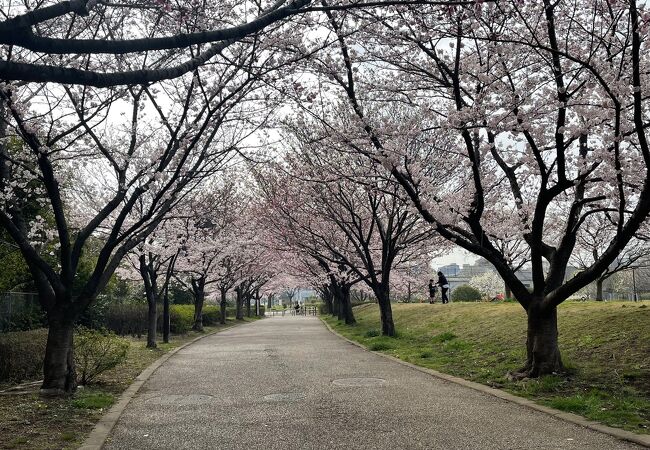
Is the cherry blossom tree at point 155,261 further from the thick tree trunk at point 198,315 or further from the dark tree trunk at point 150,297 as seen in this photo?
the thick tree trunk at point 198,315

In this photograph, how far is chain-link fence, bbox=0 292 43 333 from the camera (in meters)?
13.9

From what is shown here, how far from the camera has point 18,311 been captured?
1538cm

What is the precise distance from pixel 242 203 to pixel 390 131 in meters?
22.3

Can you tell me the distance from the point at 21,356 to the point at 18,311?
5.45 metres

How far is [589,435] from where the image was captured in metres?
6.01

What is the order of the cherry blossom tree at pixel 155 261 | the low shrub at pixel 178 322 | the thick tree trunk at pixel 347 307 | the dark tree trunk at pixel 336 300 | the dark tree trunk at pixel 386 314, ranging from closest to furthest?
the cherry blossom tree at pixel 155 261 < the dark tree trunk at pixel 386 314 < the low shrub at pixel 178 322 < the thick tree trunk at pixel 347 307 < the dark tree trunk at pixel 336 300

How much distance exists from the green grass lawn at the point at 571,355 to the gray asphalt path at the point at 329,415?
0.74 m

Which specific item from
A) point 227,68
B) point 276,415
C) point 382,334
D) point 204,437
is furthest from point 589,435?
point 382,334

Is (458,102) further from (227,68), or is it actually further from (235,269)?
(235,269)

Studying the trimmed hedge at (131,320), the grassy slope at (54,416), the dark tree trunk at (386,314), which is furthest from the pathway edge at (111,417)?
the trimmed hedge at (131,320)

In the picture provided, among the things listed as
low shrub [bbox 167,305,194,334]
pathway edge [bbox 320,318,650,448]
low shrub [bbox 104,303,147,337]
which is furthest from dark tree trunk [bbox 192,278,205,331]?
pathway edge [bbox 320,318,650,448]

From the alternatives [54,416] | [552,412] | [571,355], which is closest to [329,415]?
[552,412]

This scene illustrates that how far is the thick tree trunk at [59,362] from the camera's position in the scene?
29.5 feet

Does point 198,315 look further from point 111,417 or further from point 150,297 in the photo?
point 111,417
